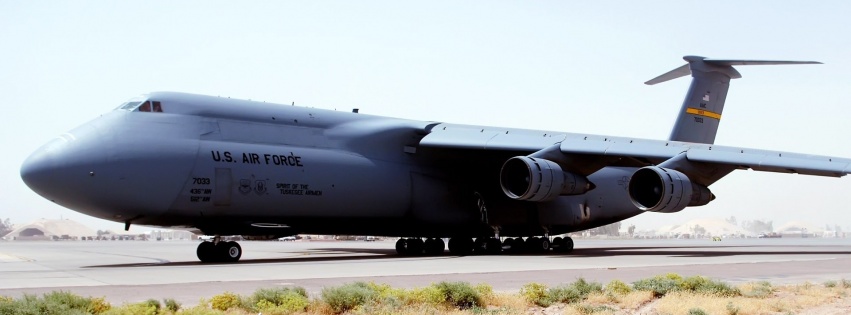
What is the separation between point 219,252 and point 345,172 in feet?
11.4

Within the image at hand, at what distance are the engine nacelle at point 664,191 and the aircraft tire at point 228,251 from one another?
854cm

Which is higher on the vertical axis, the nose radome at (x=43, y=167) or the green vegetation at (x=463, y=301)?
the nose radome at (x=43, y=167)

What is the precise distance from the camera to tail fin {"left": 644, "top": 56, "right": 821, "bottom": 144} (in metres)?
26.0

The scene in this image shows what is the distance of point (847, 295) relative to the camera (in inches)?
365

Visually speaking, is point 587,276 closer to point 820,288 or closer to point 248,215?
point 820,288

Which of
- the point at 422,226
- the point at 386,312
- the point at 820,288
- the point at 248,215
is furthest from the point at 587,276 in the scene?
the point at 422,226

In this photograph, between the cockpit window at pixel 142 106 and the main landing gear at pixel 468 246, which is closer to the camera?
the cockpit window at pixel 142 106

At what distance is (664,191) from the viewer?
18.5 meters

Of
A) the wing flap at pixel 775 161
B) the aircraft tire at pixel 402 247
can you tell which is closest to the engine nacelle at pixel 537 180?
the wing flap at pixel 775 161

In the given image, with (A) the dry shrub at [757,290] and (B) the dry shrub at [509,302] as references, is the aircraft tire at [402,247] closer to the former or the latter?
(A) the dry shrub at [757,290]

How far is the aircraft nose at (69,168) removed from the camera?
16188 millimetres

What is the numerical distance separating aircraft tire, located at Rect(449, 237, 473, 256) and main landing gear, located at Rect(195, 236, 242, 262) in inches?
281

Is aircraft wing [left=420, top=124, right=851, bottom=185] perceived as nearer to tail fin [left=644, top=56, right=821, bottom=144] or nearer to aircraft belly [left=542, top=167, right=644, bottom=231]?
aircraft belly [left=542, top=167, right=644, bottom=231]

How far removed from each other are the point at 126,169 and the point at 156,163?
587mm
